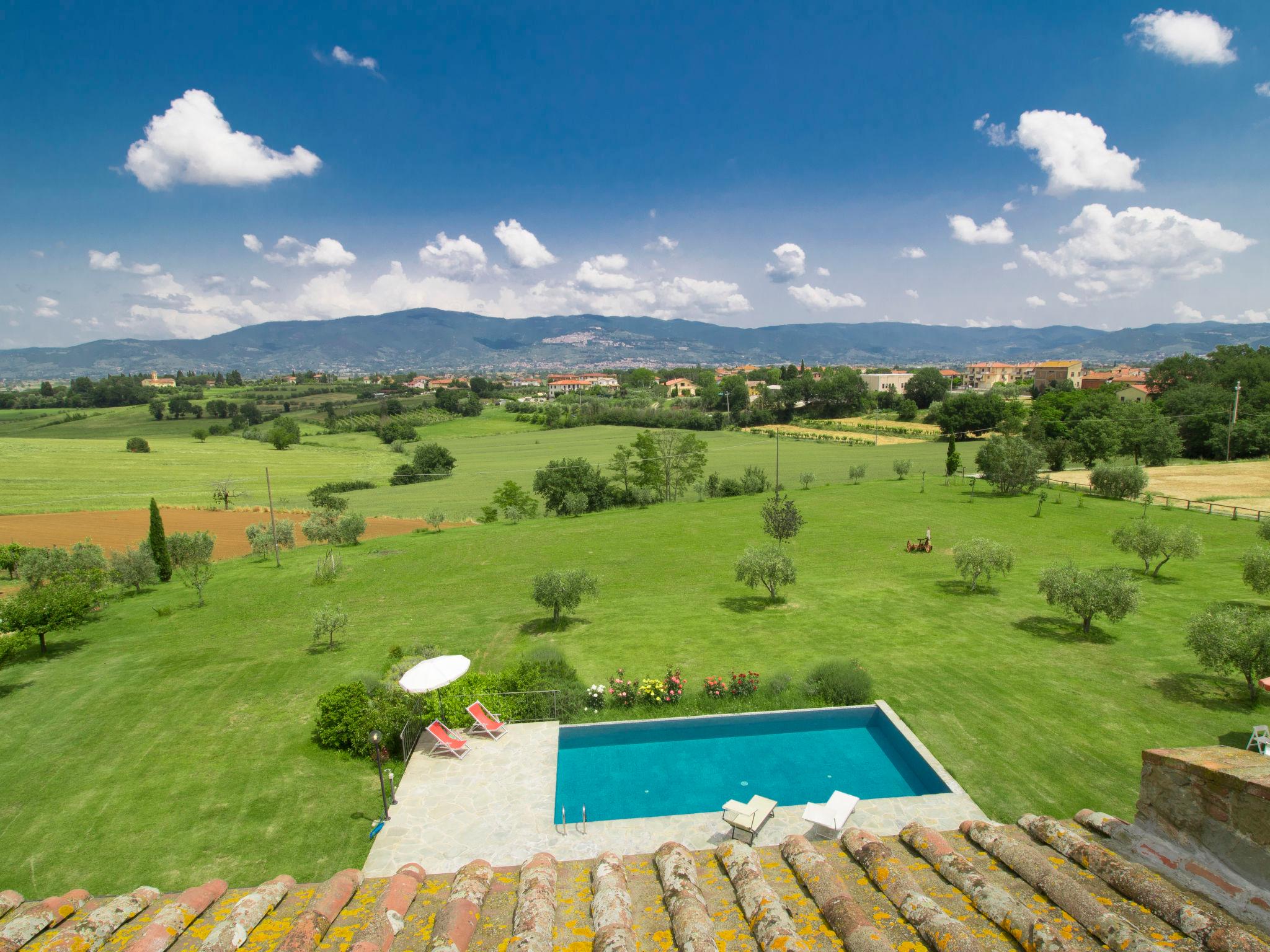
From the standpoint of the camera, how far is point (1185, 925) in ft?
13.1

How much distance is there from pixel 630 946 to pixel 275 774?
458 inches

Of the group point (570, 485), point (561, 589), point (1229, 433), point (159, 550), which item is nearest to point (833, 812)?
point (561, 589)

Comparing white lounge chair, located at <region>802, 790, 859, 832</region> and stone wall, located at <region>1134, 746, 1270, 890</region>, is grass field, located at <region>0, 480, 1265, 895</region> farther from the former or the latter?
stone wall, located at <region>1134, 746, 1270, 890</region>

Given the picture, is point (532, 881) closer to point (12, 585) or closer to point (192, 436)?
point (12, 585)

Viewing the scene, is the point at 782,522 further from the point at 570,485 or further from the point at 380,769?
the point at 380,769

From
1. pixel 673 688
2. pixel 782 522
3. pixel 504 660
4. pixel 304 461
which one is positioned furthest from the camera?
pixel 304 461

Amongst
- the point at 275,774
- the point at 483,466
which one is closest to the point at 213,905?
the point at 275,774

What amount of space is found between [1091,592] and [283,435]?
9920 cm

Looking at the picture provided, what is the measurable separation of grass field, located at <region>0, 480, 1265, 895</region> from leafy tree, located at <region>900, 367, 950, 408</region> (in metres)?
94.4

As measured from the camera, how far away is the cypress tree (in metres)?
30.0

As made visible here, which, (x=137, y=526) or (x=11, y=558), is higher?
(x=11, y=558)

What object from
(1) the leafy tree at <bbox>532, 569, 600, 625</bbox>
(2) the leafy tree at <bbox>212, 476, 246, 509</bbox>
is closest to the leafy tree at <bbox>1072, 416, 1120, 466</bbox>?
(1) the leafy tree at <bbox>532, 569, 600, 625</bbox>

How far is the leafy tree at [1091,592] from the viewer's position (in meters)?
18.3

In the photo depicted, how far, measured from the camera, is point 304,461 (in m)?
80.2
